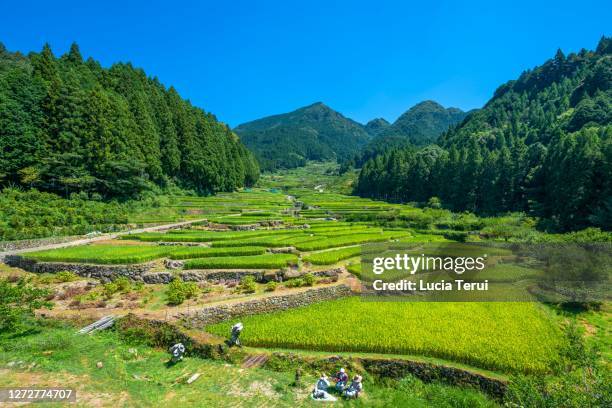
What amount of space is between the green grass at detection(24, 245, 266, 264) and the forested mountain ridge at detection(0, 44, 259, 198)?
17189 mm

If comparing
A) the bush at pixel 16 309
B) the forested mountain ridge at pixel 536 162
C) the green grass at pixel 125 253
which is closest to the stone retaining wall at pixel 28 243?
the green grass at pixel 125 253

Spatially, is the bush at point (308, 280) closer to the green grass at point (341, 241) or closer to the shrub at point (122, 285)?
the green grass at point (341, 241)

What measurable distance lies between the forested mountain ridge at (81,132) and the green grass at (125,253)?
17189mm

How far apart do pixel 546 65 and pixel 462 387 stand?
203 m

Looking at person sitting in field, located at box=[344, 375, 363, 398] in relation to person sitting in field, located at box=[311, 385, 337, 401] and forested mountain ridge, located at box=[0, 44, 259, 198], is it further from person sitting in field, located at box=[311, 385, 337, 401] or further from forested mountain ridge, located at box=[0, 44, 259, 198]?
forested mountain ridge, located at box=[0, 44, 259, 198]

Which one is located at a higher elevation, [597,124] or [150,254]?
[597,124]

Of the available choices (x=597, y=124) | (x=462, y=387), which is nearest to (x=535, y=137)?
(x=597, y=124)

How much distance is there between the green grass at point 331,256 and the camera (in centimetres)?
2520

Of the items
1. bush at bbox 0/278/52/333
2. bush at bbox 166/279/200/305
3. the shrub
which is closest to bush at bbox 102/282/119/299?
the shrub

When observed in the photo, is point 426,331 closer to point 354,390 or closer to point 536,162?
point 354,390

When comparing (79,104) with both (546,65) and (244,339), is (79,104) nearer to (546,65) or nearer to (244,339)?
(244,339)

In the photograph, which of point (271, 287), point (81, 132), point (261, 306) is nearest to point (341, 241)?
point (271, 287)

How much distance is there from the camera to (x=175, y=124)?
6469 centimetres

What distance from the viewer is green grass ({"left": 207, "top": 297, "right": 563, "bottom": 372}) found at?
14.0 m
